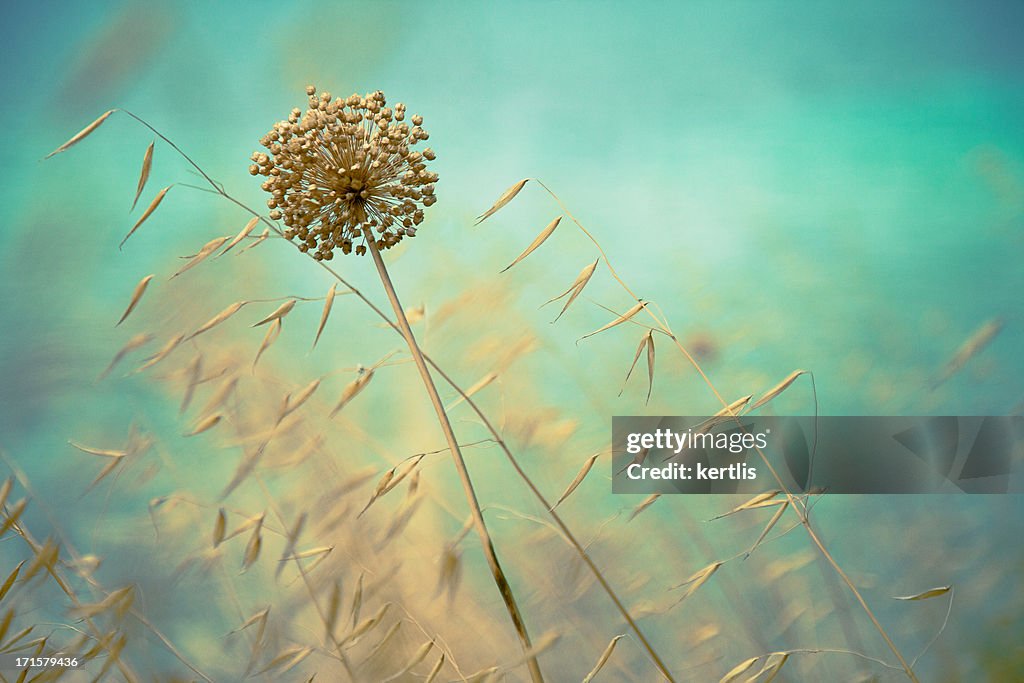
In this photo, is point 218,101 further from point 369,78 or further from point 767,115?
point 767,115

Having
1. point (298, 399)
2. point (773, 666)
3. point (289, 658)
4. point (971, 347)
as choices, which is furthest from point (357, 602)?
point (971, 347)

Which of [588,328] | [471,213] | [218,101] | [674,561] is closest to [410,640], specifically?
[674,561]

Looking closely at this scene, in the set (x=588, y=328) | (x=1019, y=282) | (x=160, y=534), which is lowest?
(x=160, y=534)

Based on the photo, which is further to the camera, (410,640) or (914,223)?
(914,223)

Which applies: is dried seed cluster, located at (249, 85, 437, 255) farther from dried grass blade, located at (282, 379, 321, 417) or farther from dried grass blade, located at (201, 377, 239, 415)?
dried grass blade, located at (201, 377, 239, 415)

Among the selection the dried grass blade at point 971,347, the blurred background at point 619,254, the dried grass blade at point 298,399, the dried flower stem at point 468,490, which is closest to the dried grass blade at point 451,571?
the dried flower stem at point 468,490

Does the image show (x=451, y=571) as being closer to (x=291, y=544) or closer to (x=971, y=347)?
(x=291, y=544)
